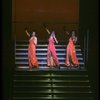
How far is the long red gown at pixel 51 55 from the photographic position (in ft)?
22.9

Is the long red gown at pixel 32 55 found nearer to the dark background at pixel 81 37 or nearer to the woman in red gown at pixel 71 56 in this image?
the dark background at pixel 81 37

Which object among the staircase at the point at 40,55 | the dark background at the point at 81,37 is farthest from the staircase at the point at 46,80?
the dark background at the point at 81,37

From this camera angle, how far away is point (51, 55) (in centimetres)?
698

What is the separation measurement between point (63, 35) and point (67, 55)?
0.39 meters

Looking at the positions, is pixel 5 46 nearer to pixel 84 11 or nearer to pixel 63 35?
pixel 63 35

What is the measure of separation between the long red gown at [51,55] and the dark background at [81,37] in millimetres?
552

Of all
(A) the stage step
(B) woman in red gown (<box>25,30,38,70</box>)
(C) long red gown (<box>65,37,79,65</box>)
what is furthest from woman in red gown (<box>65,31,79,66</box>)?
(B) woman in red gown (<box>25,30,38,70</box>)

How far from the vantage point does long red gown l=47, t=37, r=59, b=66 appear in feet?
22.9

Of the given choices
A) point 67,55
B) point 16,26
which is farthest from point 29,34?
point 67,55

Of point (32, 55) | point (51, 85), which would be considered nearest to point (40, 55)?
point (32, 55)

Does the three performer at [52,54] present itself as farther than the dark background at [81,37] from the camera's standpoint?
Yes

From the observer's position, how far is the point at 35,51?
7.01 metres

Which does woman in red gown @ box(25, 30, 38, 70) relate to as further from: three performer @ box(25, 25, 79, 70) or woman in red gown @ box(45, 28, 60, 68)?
woman in red gown @ box(45, 28, 60, 68)

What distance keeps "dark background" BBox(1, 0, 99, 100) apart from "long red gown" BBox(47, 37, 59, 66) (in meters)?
0.55
